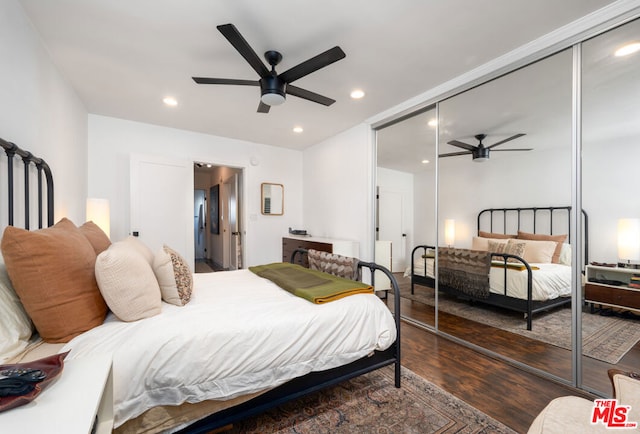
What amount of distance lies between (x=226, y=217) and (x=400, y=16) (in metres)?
5.08

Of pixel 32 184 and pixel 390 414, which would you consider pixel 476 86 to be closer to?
pixel 390 414

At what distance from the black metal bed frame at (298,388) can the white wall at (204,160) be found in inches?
128

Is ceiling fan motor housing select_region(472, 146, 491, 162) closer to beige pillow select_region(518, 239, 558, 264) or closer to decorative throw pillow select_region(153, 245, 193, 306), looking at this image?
beige pillow select_region(518, 239, 558, 264)

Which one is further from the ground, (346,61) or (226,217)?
(346,61)

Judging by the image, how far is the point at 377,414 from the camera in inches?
66.8

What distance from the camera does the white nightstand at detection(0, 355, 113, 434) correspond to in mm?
647

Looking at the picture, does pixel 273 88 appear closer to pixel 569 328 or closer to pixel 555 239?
pixel 555 239

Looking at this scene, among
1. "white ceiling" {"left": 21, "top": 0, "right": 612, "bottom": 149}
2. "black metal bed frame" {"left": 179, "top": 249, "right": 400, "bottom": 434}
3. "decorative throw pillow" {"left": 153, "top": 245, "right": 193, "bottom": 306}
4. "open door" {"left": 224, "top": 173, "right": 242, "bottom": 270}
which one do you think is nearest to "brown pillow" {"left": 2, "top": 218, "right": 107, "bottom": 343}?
"decorative throw pillow" {"left": 153, "top": 245, "right": 193, "bottom": 306}

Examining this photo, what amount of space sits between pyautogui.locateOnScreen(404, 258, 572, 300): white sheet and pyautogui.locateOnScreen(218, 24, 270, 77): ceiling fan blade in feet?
8.95

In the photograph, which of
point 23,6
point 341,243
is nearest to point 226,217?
point 341,243

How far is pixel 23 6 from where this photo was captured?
178 cm

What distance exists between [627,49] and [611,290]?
158cm

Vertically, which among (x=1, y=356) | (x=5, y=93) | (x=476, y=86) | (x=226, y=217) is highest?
(x=476, y=86)

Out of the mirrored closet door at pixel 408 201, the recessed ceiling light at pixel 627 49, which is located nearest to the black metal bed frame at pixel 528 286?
the mirrored closet door at pixel 408 201
